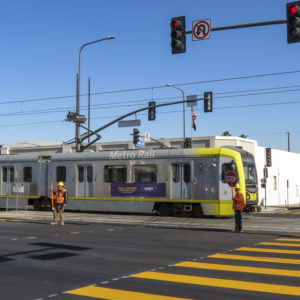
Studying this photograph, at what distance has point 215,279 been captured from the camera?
8305 millimetres

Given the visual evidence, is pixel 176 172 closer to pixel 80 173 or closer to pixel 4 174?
pixel 80 173

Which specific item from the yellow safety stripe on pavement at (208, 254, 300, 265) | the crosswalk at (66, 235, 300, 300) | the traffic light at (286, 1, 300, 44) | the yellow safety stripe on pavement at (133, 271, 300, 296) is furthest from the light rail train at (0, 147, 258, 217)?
the yellow safety stripe on pavement at (133, 271, 300, 296)

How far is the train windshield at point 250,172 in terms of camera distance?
23081 mm

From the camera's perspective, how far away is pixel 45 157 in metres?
27.2

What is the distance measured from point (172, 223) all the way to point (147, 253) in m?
8.45

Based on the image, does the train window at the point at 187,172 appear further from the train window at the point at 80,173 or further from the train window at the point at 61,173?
the train window at the point at 61,173

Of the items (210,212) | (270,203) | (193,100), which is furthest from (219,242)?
(270,203)

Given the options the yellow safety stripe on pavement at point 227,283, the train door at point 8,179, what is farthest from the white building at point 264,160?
the yellow safety stripe on pavement at point 227,283

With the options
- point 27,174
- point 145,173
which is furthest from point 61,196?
point 27,174

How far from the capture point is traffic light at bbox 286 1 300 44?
42.9 feet

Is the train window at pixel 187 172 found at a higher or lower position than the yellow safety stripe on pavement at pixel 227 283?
higher

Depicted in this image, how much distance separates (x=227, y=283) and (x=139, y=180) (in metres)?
16.2

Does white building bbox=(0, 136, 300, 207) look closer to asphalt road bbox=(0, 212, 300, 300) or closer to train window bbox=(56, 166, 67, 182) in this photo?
train window bbox=(56, 166, 67, 182)

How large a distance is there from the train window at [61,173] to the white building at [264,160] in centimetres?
1991
